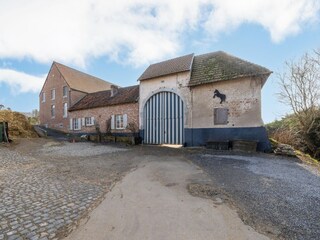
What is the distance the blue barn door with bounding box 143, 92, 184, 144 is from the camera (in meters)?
15.0

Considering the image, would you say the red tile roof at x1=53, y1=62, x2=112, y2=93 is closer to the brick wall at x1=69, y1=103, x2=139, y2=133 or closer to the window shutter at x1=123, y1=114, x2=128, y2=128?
the brick wall at x1=69, y1=103, x2=139, y2=133

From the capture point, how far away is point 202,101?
45.9 feet

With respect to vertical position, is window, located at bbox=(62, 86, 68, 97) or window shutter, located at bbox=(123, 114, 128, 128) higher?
window, located at bbox=(62, 86, 68, 97)

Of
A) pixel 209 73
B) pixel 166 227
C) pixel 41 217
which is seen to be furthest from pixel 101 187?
pixel 209 73

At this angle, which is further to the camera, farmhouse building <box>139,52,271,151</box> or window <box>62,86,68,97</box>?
window <box>62,86,68,97</box>

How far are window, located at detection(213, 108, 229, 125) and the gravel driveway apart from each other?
584 cm

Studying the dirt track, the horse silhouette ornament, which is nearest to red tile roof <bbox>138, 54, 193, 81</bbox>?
the horse silhouette ornament

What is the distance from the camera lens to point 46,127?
31.1 m

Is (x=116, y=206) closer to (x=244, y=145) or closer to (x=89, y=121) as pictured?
(x=244, y=145)

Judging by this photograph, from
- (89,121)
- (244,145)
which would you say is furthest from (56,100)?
(244,145)

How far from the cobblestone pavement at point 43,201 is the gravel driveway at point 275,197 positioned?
10.0 ft

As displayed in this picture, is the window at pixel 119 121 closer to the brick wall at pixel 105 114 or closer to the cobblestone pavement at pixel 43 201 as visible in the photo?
the brick wall at pixel 105 114

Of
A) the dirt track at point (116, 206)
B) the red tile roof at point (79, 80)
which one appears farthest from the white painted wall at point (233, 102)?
the red tile roof at point (79, 80)

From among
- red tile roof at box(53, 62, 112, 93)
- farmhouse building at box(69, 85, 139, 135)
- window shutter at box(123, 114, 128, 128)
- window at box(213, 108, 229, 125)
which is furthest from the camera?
red tile roof at box(53, 62, 112, 93)
